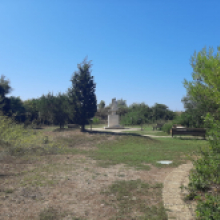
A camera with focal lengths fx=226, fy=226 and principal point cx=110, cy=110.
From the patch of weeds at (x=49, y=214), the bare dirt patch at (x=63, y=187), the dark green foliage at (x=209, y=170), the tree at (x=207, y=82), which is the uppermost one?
the tree at (x=207, y=82)

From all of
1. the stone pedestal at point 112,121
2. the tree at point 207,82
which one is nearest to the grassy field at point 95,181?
the tree at point 207,82

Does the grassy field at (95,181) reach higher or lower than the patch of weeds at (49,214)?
higher

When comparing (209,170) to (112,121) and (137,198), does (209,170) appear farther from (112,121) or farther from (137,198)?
(112,121)

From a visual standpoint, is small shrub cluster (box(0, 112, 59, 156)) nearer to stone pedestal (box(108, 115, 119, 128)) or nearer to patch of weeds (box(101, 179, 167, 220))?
patch of weeds (box(101, 179, 167, 220))

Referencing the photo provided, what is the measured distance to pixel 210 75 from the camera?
5.34 meters

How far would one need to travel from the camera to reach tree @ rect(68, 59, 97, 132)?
18.9 metres

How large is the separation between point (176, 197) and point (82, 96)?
15059 mm

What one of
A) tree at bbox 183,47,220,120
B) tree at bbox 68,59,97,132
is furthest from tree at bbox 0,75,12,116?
tree at bbox 183,47,220,120

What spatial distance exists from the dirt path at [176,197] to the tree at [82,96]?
1259 centimetres

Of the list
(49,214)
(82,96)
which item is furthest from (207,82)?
(82,96)

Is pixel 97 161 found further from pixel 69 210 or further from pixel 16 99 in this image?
pixel 16 99

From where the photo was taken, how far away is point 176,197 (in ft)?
15.8

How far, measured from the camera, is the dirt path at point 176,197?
3.94 meters

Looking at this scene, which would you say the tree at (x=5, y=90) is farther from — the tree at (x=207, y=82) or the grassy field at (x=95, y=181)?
the tree at (x=207, y=82)
